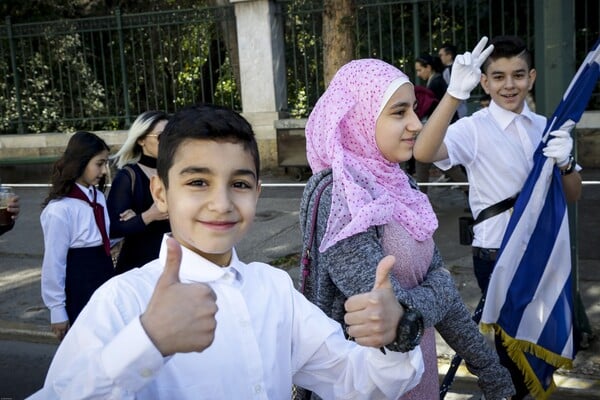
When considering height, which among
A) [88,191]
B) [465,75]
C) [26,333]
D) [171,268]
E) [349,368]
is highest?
[465,75]

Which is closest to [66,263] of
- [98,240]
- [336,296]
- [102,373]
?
[98,240]

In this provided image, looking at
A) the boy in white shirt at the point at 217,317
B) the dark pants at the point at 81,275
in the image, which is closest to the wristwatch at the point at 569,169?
the boy in white shirt at the point at 217,317

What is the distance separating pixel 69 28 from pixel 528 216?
1133 centimetres

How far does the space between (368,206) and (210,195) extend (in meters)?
0.75

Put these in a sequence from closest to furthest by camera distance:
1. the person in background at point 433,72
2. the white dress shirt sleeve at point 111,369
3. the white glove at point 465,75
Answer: the white dress shirt sleeve at point 111,369
the white glove at point 465,75
the person in background at point 433,72

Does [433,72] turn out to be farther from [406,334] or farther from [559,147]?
[406,334]

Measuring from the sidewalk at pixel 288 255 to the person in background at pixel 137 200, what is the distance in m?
2.02

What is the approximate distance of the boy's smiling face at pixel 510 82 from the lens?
346 centimetres

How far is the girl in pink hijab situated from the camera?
7.29ft

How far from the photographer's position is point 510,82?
137 inches

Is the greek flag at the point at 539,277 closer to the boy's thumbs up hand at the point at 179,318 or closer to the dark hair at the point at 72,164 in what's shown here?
the dark hair at the point at 72,164

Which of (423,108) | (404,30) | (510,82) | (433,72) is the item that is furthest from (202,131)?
(404,30)

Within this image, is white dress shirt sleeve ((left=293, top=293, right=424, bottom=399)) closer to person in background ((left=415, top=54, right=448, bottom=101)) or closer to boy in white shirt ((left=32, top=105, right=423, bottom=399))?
boy in white shirt ((left=32, top=105, right=423, bottom=399))

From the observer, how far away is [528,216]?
135 inches
